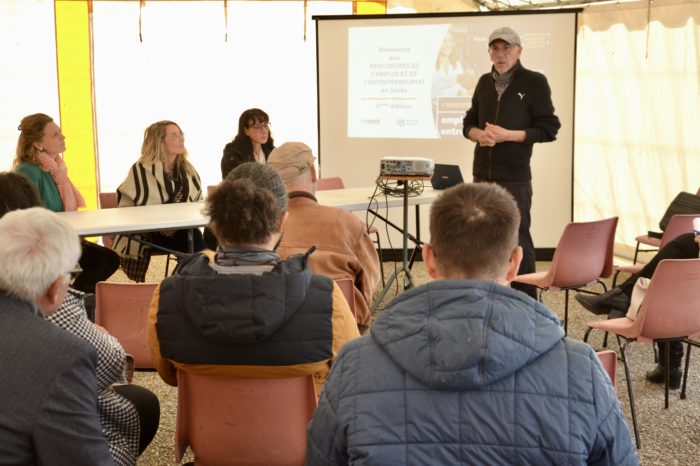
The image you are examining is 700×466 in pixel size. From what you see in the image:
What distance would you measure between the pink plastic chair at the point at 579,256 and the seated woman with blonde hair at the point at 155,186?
2303mm

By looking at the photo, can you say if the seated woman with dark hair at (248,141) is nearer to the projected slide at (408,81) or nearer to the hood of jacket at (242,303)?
the projected slide at (408,81)

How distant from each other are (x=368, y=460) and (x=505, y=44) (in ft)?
14.9

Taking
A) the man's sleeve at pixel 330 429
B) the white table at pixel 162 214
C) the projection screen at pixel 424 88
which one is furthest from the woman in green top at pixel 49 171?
the man's sleeve at pixel 330 429

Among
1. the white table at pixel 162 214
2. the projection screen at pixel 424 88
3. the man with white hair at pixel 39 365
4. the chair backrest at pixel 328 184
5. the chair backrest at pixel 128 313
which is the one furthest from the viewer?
the projection screen at pixel 424 88

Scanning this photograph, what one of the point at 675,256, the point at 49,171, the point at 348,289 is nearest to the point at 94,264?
the point at 49,171

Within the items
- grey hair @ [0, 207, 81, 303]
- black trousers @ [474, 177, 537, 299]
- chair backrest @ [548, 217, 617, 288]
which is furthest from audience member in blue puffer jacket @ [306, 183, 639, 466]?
black trousers @ [474, 177, 537, 299]

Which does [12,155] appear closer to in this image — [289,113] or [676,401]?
[289,113]

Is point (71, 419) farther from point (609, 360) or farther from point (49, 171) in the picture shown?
point (49, 171)

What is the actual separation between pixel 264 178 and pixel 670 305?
6.69ft

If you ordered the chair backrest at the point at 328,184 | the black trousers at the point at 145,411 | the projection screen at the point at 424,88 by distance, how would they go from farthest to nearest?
the projection screen at the point at 424,88
the chair backrest at the point at 328,184
the black trousers at the point at 145,411

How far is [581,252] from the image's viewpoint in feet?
15.9

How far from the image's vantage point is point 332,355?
229 centimetres

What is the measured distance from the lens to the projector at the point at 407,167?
5.34m

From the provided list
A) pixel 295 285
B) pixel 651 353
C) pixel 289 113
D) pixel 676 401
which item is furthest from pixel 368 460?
pixel 289 113
